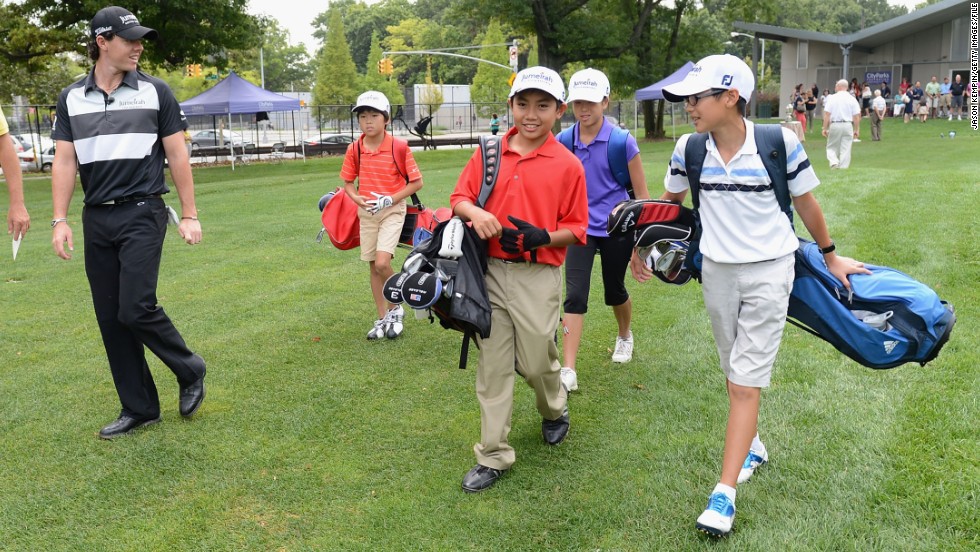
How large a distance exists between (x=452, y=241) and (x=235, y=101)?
1012 inches

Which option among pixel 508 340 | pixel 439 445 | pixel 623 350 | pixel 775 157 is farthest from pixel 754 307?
pixel 623 350

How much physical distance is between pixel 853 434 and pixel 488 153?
249 cm

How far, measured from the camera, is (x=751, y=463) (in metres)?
4.19

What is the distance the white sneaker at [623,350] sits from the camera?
619 centimetres

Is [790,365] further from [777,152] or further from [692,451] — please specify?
[777,152]

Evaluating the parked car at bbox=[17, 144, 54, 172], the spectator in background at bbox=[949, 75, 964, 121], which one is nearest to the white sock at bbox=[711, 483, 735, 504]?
the parked car at bbox=[17, 144, 54, 172]

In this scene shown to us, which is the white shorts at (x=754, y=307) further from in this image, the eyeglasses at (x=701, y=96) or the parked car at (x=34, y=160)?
the parked car at (x=34, y=160)

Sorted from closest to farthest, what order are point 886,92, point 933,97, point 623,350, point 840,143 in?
1. point 623,350
2. point 840,143
3. point 933,97
4. point 886,92

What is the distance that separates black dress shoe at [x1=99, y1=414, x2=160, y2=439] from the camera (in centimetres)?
488

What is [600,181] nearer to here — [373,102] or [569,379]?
[569,379]

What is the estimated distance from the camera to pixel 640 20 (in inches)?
1506

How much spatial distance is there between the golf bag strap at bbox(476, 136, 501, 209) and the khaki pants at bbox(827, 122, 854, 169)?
54.6 ft

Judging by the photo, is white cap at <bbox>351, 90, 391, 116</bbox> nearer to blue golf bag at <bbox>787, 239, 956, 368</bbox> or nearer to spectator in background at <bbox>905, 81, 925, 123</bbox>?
blue golf bag at <bbox>787, 239, 956, 368</bbox>

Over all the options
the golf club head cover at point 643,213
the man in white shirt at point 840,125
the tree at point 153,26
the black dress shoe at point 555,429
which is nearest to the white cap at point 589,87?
the golf club head cover at point 643,213
